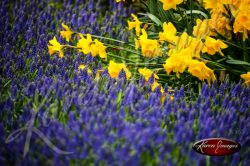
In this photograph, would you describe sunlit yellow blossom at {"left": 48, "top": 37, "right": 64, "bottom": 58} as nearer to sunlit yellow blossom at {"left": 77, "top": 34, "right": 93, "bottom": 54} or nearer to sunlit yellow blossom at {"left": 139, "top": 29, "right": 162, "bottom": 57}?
sunlit yellow blossom at {"left": 77, "top": 34, "right": 93, "bottom": 54}

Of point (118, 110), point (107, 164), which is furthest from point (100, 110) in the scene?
point (107, 164)

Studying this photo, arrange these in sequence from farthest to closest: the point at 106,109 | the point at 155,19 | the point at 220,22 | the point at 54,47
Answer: the point at 155,19 < the point at 54,47 < the point at 220,22 < the point at 106,109

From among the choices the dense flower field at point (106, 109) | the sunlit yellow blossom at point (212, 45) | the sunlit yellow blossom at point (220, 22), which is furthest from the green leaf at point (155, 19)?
the sunlit yellow blossom at point (212, 45)

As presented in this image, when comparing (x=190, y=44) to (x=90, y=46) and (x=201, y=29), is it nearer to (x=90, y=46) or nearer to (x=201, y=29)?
(x=201, y=29)

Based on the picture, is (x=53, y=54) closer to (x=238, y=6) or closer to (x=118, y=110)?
(x=118, y=110)

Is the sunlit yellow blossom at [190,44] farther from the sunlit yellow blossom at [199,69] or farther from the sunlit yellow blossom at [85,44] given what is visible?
the sunlit yellow blossom at [85,44]

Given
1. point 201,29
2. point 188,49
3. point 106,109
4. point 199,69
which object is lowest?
point 106,109

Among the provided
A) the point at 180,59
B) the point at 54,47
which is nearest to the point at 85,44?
the point at 54,47

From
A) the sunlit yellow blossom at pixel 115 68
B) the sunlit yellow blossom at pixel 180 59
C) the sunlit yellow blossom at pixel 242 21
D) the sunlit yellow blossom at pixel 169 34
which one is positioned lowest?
the sunlit yellow blossom at pixel 115 68

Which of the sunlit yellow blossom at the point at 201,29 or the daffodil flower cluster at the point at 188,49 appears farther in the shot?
the sunlit yellow blossom at the point at 201,29
